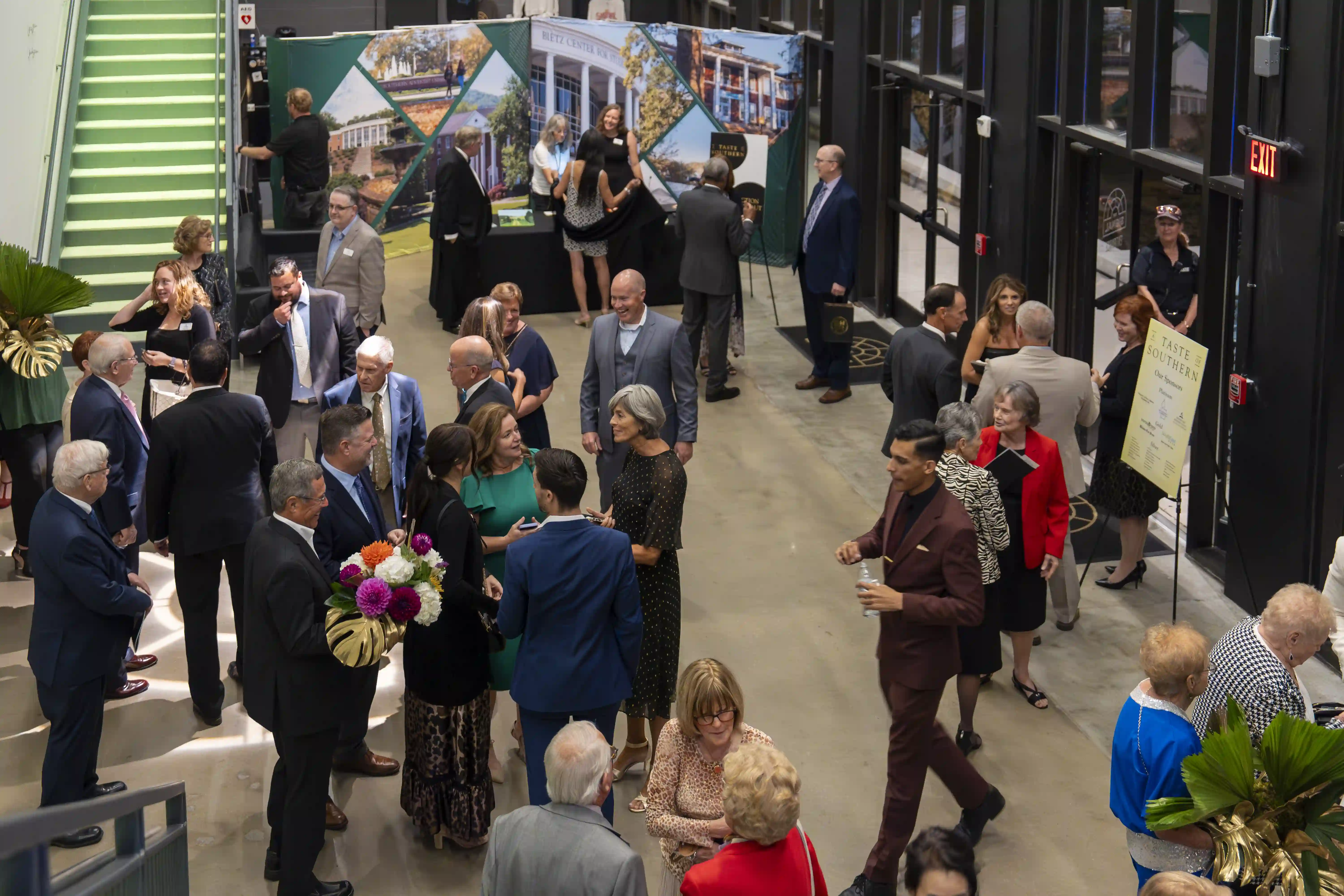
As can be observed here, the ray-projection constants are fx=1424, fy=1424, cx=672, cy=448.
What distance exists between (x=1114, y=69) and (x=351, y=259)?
16.1 feet

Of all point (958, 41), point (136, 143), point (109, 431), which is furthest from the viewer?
point (136, 143)

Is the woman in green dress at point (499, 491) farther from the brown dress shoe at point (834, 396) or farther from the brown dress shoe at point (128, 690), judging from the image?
the brown dress shoe at point (834, 396)

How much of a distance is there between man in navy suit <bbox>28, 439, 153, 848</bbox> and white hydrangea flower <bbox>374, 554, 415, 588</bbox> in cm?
125

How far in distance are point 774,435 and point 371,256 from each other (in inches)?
121

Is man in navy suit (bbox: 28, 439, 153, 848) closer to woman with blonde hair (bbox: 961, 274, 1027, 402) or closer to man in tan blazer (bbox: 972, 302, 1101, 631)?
man in tan blazer (bbox: 972, 302, 1101, 631)

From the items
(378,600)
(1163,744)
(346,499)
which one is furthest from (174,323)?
(1163,744)

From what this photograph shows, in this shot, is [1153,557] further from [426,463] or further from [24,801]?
[24,801]

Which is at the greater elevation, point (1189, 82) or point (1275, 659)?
point (1189, 82)

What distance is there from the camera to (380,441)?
6.55m

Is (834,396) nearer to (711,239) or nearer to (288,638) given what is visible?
(711,239)

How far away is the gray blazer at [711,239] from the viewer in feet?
34.0

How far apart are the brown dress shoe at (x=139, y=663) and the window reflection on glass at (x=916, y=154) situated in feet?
23.8

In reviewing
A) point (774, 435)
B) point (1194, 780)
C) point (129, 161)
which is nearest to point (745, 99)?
point (774, 435)

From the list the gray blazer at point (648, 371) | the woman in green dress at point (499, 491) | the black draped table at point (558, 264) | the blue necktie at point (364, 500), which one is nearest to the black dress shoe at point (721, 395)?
the black draped table at point (558, 264)
